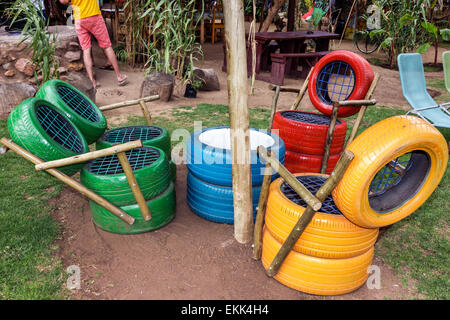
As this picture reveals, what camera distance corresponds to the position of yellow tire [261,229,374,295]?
75.6 inches

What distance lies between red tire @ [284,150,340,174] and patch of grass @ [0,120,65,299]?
202cm

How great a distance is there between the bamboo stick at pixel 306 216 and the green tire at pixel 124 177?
3.30ft

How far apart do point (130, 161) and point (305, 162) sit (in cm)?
153

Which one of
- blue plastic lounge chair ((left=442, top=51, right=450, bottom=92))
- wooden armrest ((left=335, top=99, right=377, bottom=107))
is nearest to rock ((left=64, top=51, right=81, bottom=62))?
wooden armrest ((left=335, top=99, right=377, bottom=107))

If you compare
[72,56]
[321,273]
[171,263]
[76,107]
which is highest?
[72,56]

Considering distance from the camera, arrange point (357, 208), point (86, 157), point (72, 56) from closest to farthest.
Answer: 1. point (357, 208)
2. point (86, 157)
3. point (72, 56)

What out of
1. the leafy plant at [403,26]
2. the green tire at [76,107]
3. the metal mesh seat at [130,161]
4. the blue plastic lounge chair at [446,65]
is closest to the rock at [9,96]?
the green tire at [76,107]

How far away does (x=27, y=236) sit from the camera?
2400mm

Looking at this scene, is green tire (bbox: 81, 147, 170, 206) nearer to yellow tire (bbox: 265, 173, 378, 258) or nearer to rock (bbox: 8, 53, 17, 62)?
yellow tire (bbox: 265, 173, 378, 258)

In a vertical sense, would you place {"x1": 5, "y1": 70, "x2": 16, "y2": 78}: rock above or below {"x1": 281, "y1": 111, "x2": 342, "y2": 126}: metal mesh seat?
above

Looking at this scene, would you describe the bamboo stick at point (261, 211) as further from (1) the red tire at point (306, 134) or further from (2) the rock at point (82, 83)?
(2) the rock at point (82, 83)

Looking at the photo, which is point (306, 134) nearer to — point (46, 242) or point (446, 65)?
point (46, 242)

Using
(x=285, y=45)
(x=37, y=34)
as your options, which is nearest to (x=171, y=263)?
(x=37, y=34)

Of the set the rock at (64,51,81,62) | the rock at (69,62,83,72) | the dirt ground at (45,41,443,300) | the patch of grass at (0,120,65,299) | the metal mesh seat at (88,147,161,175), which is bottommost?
the dirt ground at (45,41,443,300)
